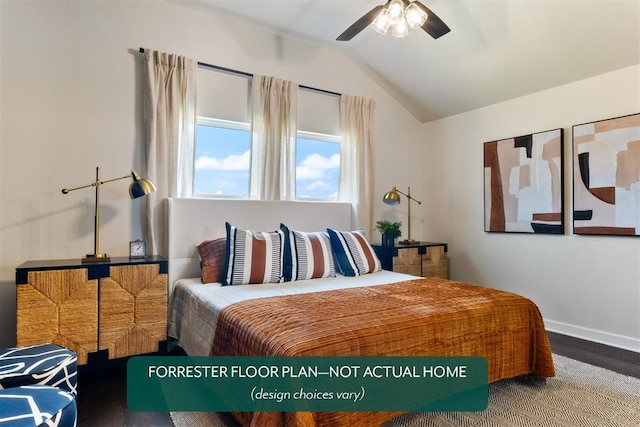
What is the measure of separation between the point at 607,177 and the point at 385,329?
2.79m

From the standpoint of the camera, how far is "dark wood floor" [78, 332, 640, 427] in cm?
200

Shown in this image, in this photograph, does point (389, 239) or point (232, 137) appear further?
point (389, 239)

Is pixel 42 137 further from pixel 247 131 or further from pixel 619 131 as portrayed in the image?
pixel 619 131

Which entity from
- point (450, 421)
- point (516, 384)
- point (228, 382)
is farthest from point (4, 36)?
point (516, 384)

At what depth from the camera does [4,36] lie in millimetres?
2672

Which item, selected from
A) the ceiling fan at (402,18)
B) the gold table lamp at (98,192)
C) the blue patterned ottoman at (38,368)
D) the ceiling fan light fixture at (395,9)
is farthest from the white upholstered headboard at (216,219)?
the ceiling fan light fixture at (395,9)

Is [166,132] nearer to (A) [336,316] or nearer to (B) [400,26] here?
(B) [400,26]

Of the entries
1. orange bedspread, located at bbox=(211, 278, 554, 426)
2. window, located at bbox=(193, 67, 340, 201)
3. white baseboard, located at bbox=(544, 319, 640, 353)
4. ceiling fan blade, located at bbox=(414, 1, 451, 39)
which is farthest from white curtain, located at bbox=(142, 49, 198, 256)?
white baseboard, located at bbox=(544, 319, 640, 353)

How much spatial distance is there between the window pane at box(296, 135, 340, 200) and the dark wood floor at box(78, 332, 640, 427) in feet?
7.73

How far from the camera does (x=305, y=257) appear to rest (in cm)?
305

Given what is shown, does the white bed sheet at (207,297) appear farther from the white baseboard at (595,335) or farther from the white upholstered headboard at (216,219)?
the white baseboard at (595,335)

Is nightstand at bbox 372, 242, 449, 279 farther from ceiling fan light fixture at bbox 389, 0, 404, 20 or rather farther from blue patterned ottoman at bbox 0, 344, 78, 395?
blue patterned ottoman at bbox 0, 344, 78, 395

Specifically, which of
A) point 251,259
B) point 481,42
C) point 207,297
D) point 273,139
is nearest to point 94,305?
point 207,297

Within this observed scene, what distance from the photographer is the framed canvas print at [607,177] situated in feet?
9.97
